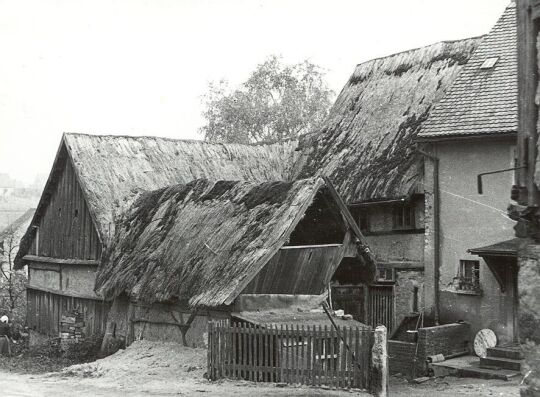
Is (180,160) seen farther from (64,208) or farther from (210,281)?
A: (210,281)

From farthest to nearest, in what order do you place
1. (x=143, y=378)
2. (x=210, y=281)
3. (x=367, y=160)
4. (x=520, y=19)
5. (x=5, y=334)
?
1. (x=367, y=160)
2. (x=5, y=334)
3. (x=210, y=281)
4. (x=143, y=378)
5. (x=520, y=19)

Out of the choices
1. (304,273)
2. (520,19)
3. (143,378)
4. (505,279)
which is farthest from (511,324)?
(520,19)

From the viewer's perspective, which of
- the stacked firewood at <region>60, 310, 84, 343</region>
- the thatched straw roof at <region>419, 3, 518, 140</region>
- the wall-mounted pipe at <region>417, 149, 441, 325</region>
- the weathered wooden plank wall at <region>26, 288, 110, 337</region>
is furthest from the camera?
the stacked firewood at <region>60, 310, 84, 343</region>

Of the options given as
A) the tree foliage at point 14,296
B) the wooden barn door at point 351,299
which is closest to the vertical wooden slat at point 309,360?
the wooden barn door at point 351,299

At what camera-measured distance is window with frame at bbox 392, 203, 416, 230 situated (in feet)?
79.8

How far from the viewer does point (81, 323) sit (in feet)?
81.2

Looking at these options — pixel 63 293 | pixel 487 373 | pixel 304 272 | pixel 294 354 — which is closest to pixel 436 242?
pixel 487 373

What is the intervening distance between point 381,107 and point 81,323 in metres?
12.5

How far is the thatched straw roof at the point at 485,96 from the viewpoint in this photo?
2145 centimetres

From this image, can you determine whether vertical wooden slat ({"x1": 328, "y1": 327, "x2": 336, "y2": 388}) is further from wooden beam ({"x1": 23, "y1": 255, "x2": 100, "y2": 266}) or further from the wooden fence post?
wooden beam ({"x1": 23, "y1": 255, "x2": 100, "y2": 266})

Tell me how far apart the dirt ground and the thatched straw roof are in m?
6.81

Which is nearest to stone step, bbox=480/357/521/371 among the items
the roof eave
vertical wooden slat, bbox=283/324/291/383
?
the roof eave

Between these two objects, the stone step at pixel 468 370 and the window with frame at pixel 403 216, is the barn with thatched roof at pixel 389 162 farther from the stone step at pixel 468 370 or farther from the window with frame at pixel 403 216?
the stone step at pixel 468 370

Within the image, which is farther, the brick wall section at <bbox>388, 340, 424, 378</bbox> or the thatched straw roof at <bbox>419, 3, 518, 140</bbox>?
A: the thatched straw roof at <bbox>419, 3, 518, 140</bbox>
